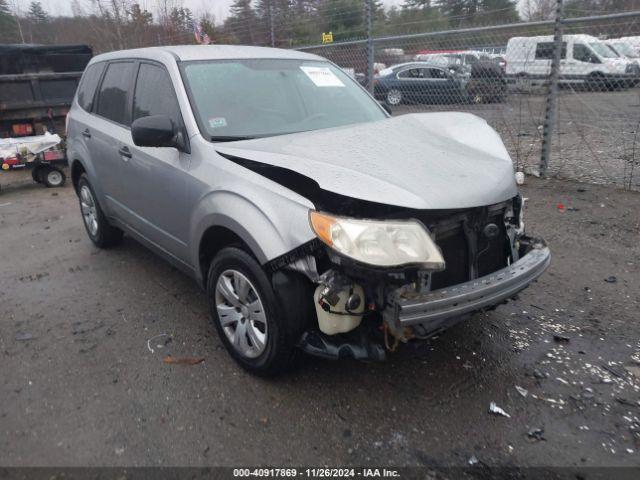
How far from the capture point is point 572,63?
7.02 metres

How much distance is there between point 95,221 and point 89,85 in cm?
134

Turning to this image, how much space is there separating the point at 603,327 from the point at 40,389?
3.60 meters

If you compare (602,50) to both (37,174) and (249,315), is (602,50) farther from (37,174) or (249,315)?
(37,174)

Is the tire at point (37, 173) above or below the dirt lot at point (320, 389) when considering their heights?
above

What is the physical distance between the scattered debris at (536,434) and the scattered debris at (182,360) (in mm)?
1931

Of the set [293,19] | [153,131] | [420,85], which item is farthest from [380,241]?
[293,19]

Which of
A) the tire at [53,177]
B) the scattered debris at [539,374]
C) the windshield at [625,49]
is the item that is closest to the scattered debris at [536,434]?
the scattered debris at [539,374]

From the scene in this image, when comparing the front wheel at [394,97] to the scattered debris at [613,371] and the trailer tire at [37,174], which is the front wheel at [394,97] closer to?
the trailer tire at [37,174]

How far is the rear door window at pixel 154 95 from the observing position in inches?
135

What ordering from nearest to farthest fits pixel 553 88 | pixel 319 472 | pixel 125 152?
pixel 319 472, pixel 125 152, pixel 553 88

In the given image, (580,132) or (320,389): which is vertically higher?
(580,132)

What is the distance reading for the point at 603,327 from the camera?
343 cm

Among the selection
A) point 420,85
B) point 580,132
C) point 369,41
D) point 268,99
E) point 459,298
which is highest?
point 369,41

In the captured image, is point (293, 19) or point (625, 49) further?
point (293, 19)
